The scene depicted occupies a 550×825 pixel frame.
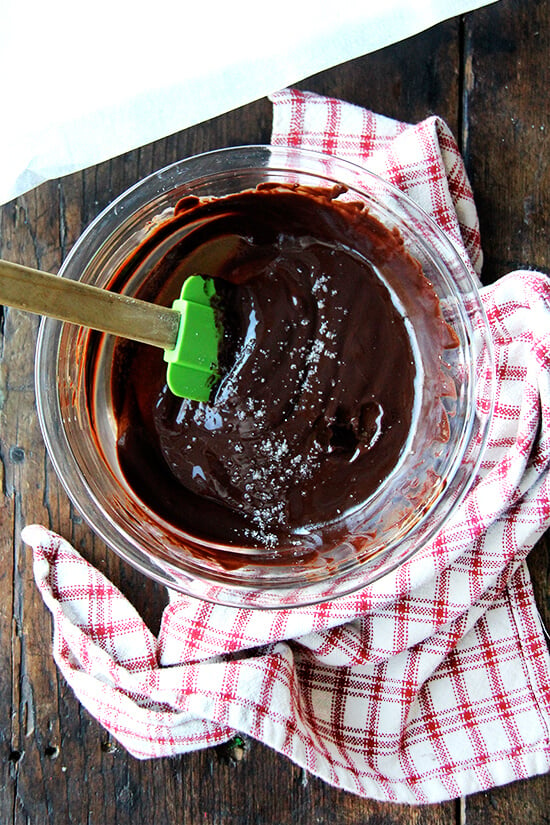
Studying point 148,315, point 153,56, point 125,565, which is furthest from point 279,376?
point 153,56

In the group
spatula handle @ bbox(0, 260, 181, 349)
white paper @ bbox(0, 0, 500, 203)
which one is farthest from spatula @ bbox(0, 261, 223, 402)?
white paper @ bbox(0, 0, 500, 203)

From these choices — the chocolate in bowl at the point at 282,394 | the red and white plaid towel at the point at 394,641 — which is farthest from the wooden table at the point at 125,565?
the chocolate in bowl at the point at 282,394

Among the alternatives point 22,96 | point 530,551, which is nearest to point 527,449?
point 530,551

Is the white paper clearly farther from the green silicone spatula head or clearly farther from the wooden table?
the green silicone spatula head

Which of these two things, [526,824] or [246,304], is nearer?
[246,304]

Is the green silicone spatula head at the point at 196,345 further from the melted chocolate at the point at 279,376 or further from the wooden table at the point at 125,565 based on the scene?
the wooden table at the point at 125,565

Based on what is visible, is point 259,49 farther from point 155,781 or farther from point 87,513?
point 155,781
